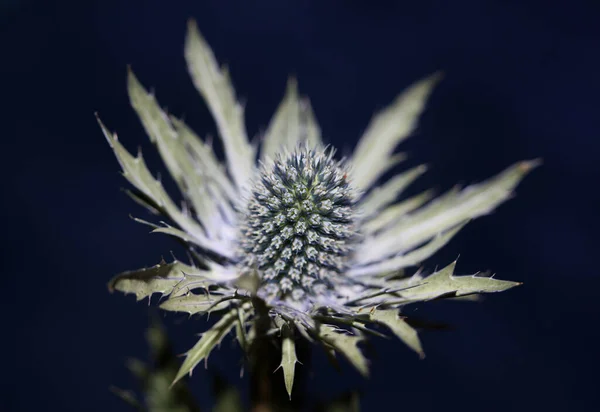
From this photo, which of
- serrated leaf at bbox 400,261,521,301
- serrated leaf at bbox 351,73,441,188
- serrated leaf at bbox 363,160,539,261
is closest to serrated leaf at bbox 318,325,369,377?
serrated leaf at bbox 400,261,521,301

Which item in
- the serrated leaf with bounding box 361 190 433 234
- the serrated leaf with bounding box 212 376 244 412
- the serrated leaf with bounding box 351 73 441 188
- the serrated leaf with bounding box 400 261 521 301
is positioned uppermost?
the serrated leaf with bounding box 351 73 441 188

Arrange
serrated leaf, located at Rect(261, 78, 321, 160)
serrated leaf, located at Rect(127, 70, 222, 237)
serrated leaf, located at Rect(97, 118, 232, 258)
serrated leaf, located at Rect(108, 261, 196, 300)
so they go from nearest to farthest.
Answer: serrated leaf, located at Rect(108, 261, 196, 300) → serrated leaf, located at Rect(97, 118, 232, 258) → serrated leaf, located at Rect(127, 70, 222, 237) → serrated leaf, located at Rect(261, 78, 321, 160)

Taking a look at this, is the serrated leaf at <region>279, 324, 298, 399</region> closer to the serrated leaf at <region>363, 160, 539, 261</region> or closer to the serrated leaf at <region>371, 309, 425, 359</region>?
the serrated leaf at <region>371, 309, 425, 359</region>

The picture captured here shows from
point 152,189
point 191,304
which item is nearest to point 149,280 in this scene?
point 191,304

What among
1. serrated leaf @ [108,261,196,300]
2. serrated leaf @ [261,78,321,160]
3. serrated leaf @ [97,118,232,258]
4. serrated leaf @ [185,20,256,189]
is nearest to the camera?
serrated leaf @ [108,261,196,300]

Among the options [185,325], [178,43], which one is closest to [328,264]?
[185,325]

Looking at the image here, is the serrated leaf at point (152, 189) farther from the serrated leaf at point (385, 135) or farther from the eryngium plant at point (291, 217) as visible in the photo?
the serrated leaf at point (385, 135)

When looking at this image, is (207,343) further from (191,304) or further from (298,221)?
(298,221)

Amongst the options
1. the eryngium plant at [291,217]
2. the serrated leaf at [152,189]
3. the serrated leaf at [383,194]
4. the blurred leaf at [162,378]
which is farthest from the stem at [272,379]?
the serrated leaf at [383,194]
